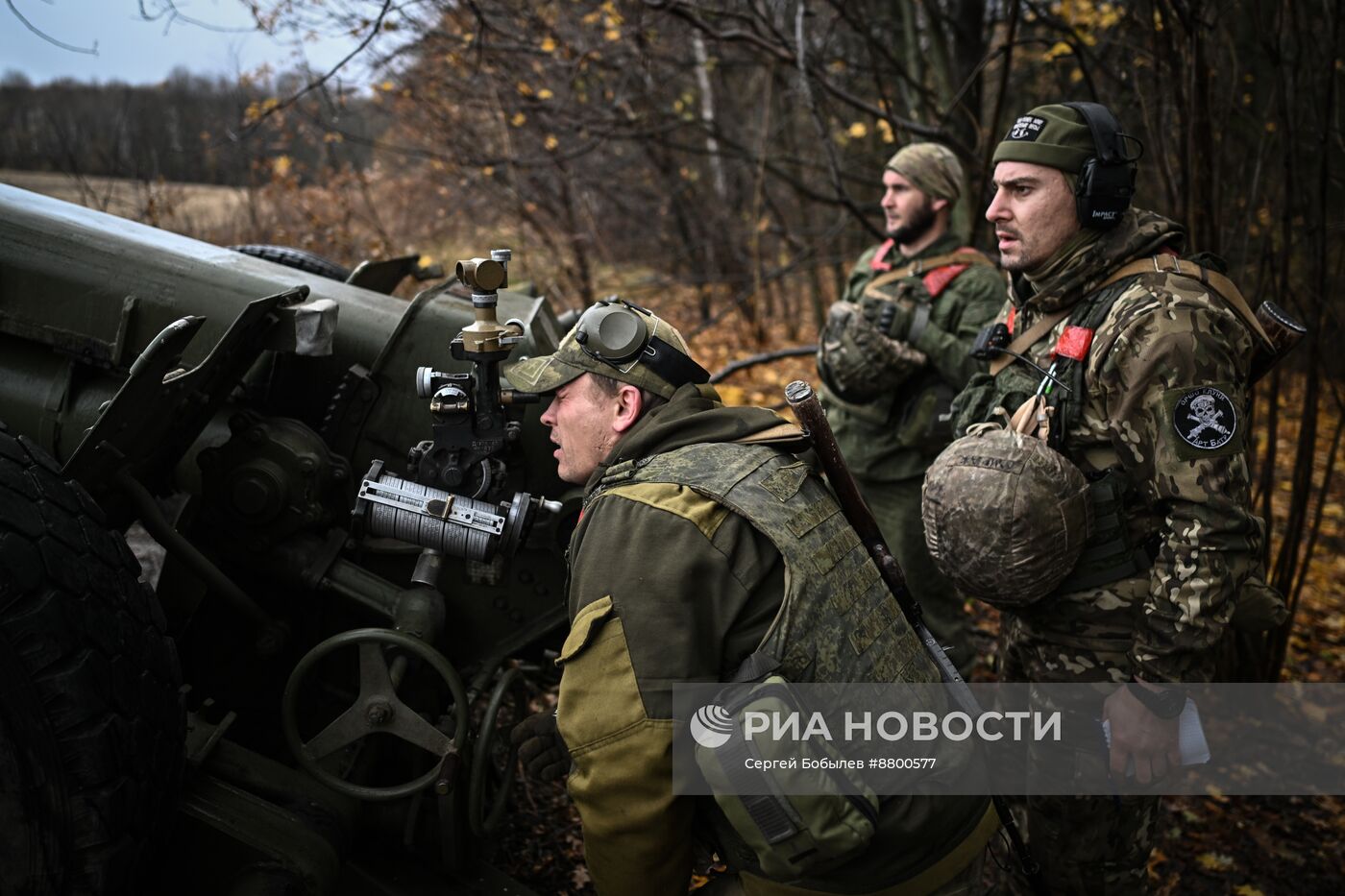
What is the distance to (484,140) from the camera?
1062 cm

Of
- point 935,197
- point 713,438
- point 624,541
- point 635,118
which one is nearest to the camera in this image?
point 624,541

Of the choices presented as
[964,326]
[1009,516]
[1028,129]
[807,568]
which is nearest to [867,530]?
[1009,516]

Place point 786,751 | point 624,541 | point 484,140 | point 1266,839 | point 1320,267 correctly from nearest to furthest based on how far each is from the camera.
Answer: point 786,751
point 624,541
point 1266,839
point 1320,267
point 484,140

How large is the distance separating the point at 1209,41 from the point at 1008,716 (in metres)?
5.03

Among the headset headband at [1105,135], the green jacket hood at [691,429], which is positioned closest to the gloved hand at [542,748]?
the green jacket hood at [691,429]

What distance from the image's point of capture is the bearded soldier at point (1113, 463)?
8.25 feet

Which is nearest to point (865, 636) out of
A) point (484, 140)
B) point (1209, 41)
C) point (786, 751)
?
point (786, 751)

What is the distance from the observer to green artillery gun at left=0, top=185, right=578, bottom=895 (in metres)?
2.09

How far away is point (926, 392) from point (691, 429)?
90.8 inches

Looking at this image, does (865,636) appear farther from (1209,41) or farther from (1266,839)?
(1209,41)

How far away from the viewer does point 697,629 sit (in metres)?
1.96

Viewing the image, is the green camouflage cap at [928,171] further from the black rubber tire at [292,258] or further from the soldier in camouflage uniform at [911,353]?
the black rubber tire at [292,258]

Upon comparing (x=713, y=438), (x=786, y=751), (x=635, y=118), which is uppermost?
(x=635, y=118)

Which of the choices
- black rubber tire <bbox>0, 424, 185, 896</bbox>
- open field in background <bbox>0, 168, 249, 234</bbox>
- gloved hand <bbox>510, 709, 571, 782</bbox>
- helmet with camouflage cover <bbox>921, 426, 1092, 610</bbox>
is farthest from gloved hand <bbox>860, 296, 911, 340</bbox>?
open field in background <bbox>0, 168, 249, 234</bbox>
